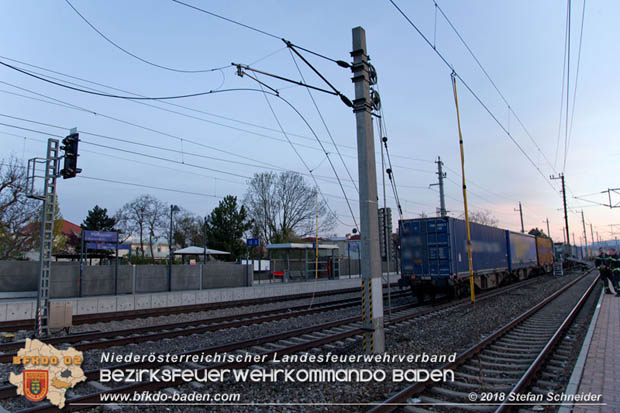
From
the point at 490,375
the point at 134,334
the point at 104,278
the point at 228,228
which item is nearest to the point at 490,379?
the point at 490,375

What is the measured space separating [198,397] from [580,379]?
19.3 ft

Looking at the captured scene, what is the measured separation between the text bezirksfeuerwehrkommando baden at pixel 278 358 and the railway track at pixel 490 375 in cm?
65

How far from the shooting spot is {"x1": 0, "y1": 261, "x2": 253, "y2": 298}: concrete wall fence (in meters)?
15.5

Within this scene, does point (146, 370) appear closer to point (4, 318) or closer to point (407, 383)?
point (407, 383)

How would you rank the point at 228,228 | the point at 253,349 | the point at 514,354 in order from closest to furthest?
the point at 514,354, the point at 253,349, the point at 228,228

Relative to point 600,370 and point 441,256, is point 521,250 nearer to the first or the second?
point 441,256

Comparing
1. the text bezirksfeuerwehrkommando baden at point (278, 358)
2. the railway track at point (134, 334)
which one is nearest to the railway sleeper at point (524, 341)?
the text bezirksfeuerwehrkommando baden at point (278, 358)

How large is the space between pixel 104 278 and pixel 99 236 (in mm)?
1961

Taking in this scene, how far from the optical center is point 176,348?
8.93 meters

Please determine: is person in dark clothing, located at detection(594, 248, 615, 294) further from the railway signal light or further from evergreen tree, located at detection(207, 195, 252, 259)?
evergreen tree, located at detection(207, 195, 252, 259)

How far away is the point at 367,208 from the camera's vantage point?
27.6 feet

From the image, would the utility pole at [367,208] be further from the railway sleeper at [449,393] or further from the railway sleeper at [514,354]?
the railway sleeper at [514,354]

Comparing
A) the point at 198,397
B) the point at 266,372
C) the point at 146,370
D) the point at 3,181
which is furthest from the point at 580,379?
the point at 3,181

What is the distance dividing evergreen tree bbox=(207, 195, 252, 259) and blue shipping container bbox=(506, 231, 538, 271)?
25960 millimetres
